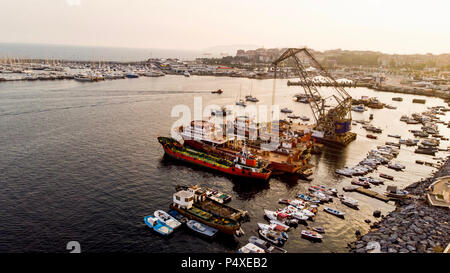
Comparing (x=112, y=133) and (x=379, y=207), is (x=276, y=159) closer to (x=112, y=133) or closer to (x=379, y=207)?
(x=379, y=207)

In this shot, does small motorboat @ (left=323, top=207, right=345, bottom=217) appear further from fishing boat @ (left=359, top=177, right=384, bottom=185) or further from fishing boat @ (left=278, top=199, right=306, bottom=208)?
fishing boat @ (left=359, top=177, right=384, bottom=185)

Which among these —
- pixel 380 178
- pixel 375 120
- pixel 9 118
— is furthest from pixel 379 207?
pixel 9 118

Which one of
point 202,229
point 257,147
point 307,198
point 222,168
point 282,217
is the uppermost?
point 257,147

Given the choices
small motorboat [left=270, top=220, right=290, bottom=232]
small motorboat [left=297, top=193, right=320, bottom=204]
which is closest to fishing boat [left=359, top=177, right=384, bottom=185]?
small motorboat [left=297, top=193, right=320, bottom=204]

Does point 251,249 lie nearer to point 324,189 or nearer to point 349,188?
point 324,189

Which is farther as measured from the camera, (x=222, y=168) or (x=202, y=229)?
(x=222, y=168)

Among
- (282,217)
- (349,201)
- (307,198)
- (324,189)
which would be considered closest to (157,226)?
(282,217)

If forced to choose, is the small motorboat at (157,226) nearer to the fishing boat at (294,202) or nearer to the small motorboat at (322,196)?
the fishing boat at (294,202)
